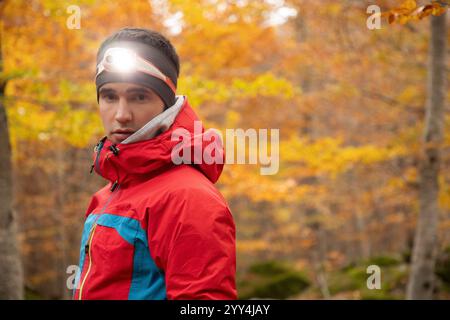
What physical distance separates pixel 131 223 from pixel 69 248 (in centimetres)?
1403

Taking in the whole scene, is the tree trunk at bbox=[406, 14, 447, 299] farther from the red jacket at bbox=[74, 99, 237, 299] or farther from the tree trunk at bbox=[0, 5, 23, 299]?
the red jacket at bbox=[74, 99, 237, 299]

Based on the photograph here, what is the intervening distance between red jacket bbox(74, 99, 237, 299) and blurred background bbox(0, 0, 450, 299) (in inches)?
71.6

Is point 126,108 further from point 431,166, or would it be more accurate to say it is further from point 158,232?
point 431,166

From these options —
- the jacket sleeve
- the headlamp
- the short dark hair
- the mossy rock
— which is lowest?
the mossy rock

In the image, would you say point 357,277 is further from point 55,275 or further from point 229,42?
point 55,275

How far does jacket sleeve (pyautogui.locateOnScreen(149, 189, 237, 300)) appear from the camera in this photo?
1.70 meters

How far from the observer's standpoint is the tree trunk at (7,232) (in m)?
5.04

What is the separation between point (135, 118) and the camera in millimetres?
2137

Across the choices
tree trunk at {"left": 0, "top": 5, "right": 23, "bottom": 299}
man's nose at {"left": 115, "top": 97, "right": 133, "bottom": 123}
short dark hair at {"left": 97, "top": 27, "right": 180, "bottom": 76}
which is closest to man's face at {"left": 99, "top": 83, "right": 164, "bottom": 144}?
man's nose at {"left": 115, "top": 97, "right": 133, "bottom": 123}

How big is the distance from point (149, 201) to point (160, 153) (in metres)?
0.22

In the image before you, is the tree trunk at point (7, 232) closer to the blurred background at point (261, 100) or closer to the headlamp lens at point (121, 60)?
the blurred background at point (261, 100)

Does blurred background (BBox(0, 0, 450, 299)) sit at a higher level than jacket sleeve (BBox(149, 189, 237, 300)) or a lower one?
higher

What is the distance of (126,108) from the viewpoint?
6.95ft
